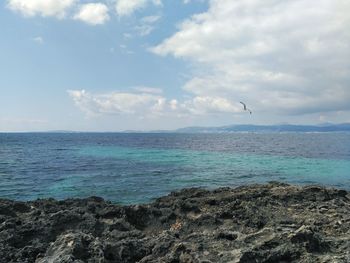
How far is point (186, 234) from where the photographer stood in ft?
40.8

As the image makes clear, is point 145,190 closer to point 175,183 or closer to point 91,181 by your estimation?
point 175,183

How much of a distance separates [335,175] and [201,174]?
15014mm

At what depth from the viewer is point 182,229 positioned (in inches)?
525

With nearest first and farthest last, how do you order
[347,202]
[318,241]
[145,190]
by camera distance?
1. [318,241]
2. [347,202]
3. [145,190]

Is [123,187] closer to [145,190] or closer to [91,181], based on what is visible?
[145,190]

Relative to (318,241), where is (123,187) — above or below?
below

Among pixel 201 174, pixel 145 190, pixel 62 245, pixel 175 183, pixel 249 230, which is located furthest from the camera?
pixel 201 174

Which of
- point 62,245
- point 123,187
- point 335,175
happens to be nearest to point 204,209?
point 62,245

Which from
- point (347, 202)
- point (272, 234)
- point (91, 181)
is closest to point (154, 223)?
point (272, 234)

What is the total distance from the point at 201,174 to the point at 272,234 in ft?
111

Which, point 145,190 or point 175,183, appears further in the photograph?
point 175,183

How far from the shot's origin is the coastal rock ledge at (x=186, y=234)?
8.35 m

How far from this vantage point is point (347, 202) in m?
19.9

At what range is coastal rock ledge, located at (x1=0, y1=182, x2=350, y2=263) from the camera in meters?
8.35
